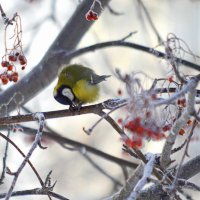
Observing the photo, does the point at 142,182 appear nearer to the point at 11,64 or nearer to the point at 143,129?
the point at 143,129

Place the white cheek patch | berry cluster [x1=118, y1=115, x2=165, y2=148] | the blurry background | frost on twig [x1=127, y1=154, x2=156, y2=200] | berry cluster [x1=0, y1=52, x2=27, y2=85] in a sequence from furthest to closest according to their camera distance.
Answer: the blurry background, the white cheek patch, berry cluster [x1=0, y1=52, x2=27, y2=85], berry cluster [x1=118, y1=115, x2=165, y2=148], frost on twig [x1=127, y1=154, x2=156, y2=200]

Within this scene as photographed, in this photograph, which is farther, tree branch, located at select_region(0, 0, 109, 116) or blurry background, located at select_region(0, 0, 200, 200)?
blurry background, located at select_region(0, 0, 200, 200)

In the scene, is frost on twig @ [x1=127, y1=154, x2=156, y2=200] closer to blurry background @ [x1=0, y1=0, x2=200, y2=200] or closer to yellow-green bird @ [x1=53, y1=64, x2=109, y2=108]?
yellow-green bird @ [x1=53, y1=64, x2=109, y2=108]

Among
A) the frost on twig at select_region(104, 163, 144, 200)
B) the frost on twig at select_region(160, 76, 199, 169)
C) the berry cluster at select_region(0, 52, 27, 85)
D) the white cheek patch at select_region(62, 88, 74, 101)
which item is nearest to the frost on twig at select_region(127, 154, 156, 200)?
the frost on twig at select_region(160, 76, 199, 169)

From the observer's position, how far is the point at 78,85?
3.40m

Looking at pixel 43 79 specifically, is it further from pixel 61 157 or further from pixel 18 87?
pixel 61 157

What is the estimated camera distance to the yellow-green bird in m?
3.34

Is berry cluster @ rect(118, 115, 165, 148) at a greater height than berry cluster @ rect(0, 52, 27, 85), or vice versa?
berry cluster @ rect(0, 52, 27, 85)

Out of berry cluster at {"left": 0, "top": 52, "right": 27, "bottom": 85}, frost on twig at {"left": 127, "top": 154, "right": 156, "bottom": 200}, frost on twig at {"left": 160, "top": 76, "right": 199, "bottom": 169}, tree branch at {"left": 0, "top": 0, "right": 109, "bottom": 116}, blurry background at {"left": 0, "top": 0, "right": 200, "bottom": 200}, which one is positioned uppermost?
blurry background at {"left": 0, "top": 0, "right": 200, "bottom": 200}

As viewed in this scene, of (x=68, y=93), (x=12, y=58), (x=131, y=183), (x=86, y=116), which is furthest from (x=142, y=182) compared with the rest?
(x=86, y=116)

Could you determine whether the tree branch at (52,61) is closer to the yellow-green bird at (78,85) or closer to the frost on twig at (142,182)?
the yellow-green bird at (78,85)

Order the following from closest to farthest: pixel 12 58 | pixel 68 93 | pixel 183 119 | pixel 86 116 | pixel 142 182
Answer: pixel 142 182 < pixel 183 119 < pixel 12 58 < pixel 68 93 < pixel 86 116

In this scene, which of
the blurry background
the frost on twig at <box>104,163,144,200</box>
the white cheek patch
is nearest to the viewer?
the frost on twig at <box>104,163,144,200</box>

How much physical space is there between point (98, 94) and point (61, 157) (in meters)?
2.95
